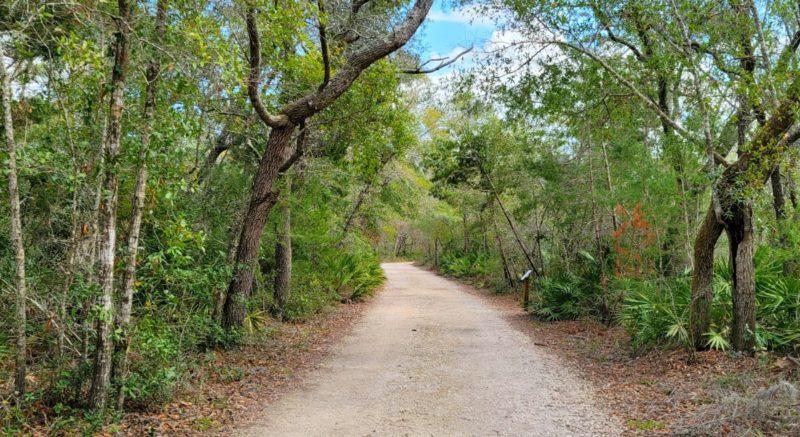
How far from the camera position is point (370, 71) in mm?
9219

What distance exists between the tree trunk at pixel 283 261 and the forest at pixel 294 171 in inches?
2.0

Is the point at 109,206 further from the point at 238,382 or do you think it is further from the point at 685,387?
the point at 685,387

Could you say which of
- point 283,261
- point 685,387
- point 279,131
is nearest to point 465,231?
point 283,261

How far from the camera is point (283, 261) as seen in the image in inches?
460

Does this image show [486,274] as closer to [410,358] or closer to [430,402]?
[410,358]

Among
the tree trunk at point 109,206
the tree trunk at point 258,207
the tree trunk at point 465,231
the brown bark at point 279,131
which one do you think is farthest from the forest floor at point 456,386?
the tree trunk at point 465,231

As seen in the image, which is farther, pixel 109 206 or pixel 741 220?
pixel 741 220

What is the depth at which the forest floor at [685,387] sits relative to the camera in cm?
459

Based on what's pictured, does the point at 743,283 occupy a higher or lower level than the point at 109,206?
lower

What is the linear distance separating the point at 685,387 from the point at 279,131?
6.57m

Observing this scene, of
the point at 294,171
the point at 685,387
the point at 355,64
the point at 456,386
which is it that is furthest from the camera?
the point at 294,171

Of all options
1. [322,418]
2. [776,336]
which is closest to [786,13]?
[776,336]

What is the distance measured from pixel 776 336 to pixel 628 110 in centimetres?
477

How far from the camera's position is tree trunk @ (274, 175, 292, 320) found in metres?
11.3
